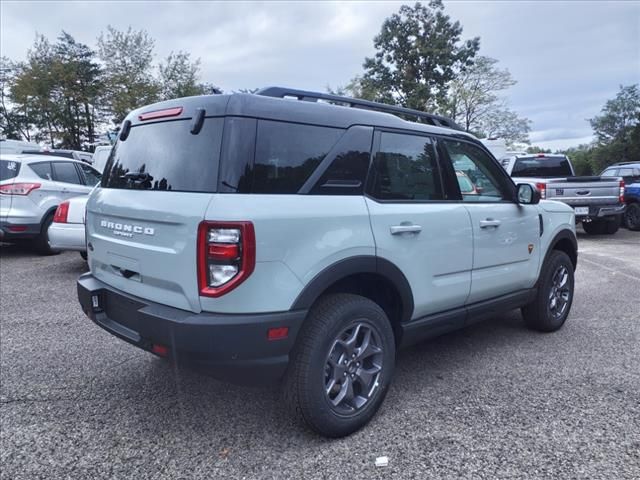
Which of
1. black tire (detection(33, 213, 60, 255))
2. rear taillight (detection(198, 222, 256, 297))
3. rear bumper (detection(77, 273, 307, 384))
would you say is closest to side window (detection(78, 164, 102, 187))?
black tire (detection(33, 213, 60, 255))

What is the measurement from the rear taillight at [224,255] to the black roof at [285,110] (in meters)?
0.59

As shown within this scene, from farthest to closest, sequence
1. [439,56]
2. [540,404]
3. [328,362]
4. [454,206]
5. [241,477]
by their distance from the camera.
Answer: [439,56] → [454,206] → [540,404] → [328,362] → [241,477]

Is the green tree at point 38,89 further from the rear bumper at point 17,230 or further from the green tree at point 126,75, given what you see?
the rear bumper at point 17,230

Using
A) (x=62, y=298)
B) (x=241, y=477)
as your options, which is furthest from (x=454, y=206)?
(x=62, y=298)

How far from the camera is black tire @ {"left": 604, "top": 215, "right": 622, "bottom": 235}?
10.8m

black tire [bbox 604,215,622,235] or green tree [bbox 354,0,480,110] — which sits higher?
green tree [bbox 354,0,480,110]

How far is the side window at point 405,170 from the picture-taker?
9.24 feet

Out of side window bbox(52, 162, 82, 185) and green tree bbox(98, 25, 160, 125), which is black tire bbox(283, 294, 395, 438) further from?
green tree bbox(98, 25, 160, 125)

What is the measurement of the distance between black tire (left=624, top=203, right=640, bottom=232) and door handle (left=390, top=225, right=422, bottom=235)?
11.6 m

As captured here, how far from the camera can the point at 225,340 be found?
84.9 inches

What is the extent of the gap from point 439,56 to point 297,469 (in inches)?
1404

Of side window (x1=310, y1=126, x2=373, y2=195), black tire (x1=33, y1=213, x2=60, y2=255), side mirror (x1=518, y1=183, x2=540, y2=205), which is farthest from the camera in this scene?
black tire (x1=33, y1=213, x2=60, y2=255)

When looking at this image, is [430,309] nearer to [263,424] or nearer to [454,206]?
[454,206]

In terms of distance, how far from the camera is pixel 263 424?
2.73 m
